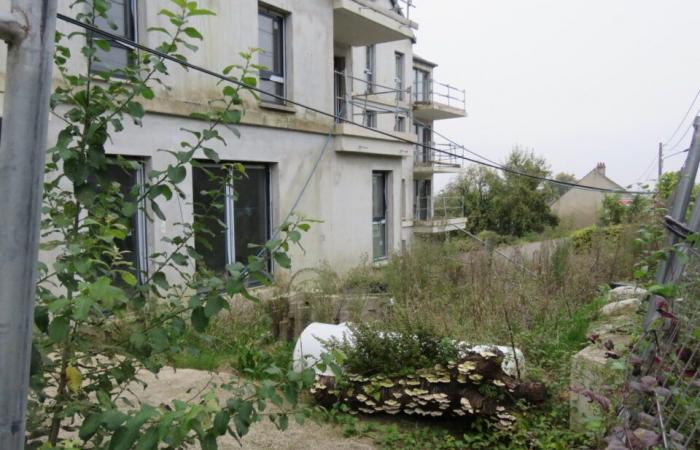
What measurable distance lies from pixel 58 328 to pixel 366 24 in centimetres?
1305

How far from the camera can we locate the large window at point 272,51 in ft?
34.1

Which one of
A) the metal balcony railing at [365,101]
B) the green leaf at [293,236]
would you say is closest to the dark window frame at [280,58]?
the metal balcony railing at [365,101]

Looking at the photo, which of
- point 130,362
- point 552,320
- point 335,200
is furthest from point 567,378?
point 335,200

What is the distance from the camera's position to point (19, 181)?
50.8 inches

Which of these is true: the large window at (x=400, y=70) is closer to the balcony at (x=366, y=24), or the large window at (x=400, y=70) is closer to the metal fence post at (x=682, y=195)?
the balcony at (x=366, y=24)

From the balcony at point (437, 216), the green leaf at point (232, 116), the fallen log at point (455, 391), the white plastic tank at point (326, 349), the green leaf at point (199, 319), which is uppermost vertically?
the green leaf at point (232, 116)

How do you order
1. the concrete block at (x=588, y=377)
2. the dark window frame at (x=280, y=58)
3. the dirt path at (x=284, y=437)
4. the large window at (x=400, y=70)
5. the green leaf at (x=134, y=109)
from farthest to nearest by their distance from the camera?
the large window at (x=400, y=70)
the dark window frame at (x=280, y=58)
the dirt path at (x=284, y=437)
the concrete block at (x=588, y=377)
the green leaf at (x=134, y=109)

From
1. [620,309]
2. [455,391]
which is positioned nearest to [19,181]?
[455,391]

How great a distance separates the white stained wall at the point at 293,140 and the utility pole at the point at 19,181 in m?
5.97

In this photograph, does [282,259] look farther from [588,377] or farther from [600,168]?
[600,168]

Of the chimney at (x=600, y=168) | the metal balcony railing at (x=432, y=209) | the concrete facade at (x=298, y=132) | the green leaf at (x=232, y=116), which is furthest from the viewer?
the chimney at (x=600, y=168)

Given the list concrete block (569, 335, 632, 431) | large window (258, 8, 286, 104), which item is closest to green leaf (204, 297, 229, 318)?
concrete block (569, 335, 632, 431)

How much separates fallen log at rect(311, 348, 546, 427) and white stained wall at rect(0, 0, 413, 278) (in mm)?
2635

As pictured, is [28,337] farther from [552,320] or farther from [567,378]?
[552,320]
